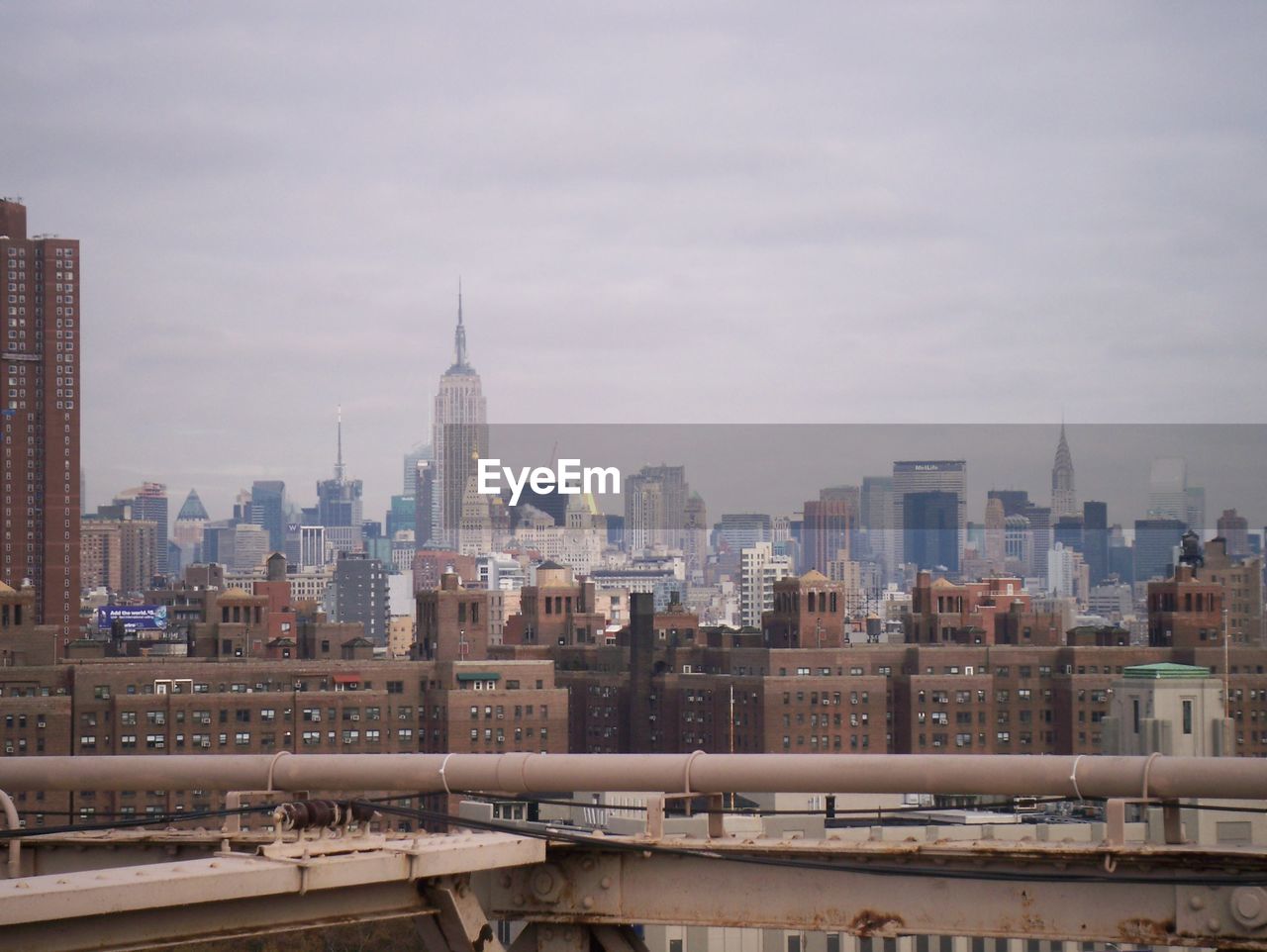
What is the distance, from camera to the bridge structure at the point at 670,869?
23.6 ft

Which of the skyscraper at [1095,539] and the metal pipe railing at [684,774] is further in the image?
the skyscraper at [1095,539]

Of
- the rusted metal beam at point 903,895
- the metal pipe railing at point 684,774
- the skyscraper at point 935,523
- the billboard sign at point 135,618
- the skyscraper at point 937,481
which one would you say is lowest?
the billboard sign at point 135,618

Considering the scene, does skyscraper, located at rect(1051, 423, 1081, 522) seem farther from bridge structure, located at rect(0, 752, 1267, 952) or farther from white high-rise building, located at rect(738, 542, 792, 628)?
bridge structure, located at rect(0, 752, 1267, 952)

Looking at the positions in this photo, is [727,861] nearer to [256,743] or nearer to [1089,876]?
[1089,876]

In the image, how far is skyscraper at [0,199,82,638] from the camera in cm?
10288

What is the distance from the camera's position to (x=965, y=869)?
303 inches

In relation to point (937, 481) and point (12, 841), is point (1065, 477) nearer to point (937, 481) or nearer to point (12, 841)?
point (937, 481)

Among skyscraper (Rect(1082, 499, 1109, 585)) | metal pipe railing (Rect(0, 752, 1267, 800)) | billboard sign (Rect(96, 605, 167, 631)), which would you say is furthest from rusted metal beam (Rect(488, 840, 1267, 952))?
skyscraper (Rect(1082, 499, 1109, 585))

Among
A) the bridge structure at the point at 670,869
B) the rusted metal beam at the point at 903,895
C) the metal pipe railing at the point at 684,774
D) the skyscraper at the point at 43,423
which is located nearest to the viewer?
the bridge structure at the point at 670,869

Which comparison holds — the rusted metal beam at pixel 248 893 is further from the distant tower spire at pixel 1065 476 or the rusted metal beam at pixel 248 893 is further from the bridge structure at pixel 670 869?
the distant tower spire at pixel 1065 476

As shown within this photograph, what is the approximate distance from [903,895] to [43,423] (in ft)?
342

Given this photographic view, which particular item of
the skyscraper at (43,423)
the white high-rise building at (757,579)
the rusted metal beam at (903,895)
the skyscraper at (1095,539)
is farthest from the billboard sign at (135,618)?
the rusted metal beam at (903,895)

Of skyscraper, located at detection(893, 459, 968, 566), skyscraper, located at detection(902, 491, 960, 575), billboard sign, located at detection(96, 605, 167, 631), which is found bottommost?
billboard sign, located at detection(96, 605, 167, 631)

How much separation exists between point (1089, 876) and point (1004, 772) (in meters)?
0.58
